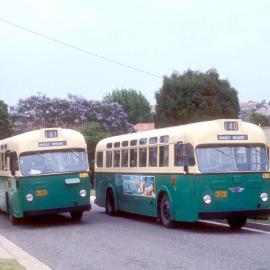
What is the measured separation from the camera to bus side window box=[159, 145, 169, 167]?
18.5 meters

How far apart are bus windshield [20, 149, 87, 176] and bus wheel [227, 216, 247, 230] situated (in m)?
4.73

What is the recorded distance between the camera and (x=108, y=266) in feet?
38.4

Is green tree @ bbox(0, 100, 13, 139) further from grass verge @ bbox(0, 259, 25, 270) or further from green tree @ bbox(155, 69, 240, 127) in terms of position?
grass verge @ bbox(0, 259, 25, 270)

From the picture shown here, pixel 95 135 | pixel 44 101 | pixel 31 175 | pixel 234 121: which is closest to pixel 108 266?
pixel 234 121

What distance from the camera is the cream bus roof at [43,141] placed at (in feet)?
66.0

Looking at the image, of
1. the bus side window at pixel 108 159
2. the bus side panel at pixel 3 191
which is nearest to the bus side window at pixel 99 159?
the bus side window at pixel 108 159

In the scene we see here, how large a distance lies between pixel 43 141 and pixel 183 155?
4826 mm

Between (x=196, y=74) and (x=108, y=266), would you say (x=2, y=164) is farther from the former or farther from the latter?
(x=196, y=74)

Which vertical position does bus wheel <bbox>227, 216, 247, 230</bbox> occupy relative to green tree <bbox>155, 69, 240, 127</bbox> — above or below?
below

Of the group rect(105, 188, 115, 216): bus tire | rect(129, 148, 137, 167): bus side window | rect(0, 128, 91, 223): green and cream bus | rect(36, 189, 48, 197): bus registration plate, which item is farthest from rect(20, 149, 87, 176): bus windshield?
rect(105, 188, 115, 216): bus tire

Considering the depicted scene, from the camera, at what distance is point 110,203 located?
24047mm

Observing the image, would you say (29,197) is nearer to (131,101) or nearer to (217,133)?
(217,133)

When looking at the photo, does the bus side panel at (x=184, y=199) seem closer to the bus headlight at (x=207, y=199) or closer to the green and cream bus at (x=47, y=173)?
the bus headlight at (x=207, y=199)

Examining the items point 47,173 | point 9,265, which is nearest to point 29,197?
point 47,173
